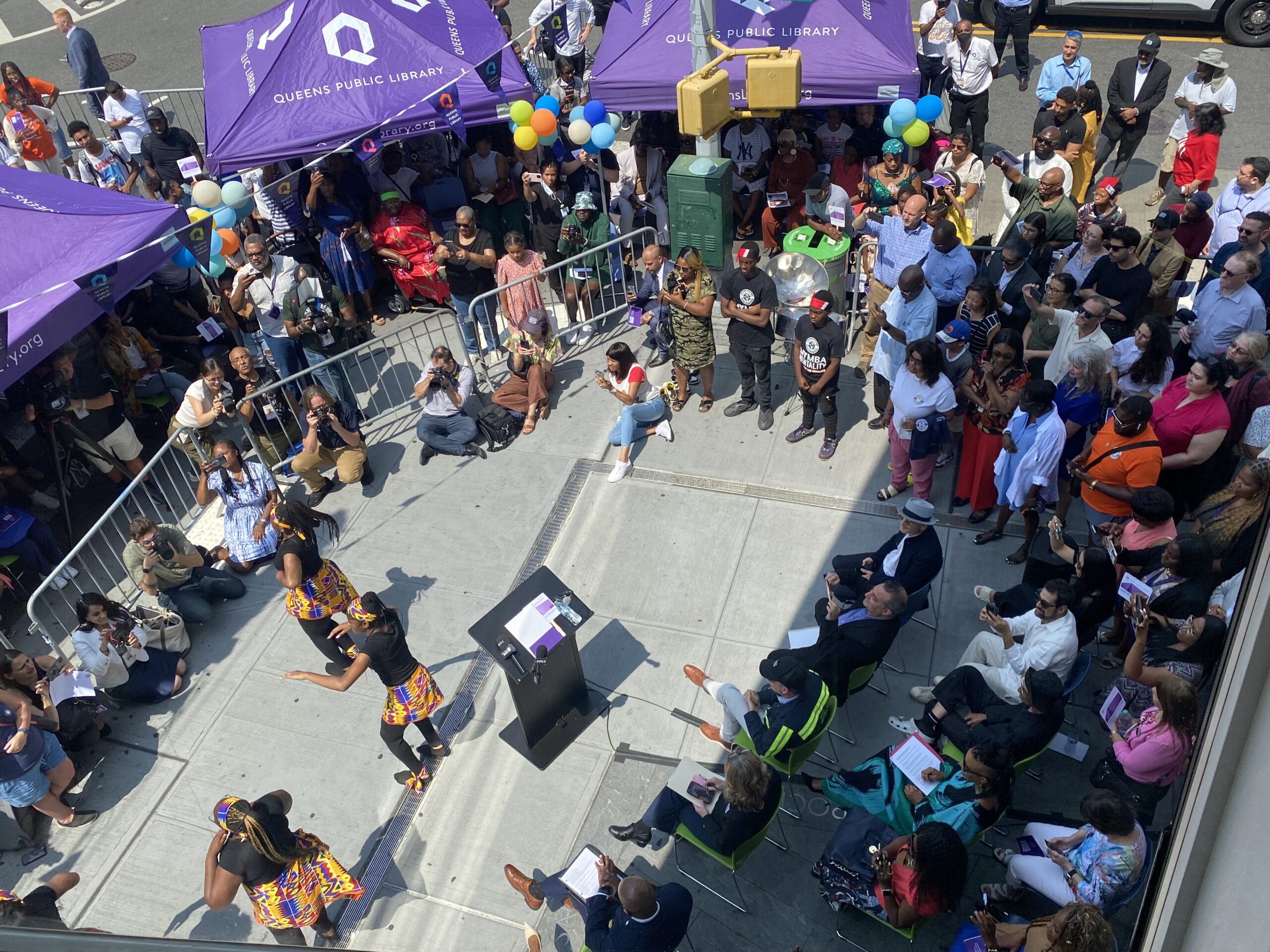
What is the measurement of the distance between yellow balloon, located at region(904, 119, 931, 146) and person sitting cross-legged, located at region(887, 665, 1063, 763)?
6.42 metres

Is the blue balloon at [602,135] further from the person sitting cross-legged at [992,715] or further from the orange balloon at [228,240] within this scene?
the person sitting cross-legged at [992,715]

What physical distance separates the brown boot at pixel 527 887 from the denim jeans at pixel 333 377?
4993mm

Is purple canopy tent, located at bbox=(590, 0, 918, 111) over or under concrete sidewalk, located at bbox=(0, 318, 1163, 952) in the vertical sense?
over

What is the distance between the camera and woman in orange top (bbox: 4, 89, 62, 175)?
40.1ft

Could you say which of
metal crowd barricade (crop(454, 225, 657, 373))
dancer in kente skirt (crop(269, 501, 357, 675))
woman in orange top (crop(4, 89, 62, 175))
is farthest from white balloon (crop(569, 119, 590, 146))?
woman in orange top (crop(4, 89, 62, 175))

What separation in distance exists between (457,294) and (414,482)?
7.87 feet

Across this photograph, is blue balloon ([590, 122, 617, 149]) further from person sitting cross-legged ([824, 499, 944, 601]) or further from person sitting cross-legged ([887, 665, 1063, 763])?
→ person sitting cross-legged ([887, 665, 1063, 763])

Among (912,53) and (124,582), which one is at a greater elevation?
(912,53)

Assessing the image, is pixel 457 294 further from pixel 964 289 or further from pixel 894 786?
pixel 894 786

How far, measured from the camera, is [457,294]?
1023 centimetres

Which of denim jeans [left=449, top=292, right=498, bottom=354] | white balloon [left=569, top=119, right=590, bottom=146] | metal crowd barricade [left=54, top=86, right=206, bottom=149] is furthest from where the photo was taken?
metal crowd barricade [left=54, top=86, right=206, bottom=149]

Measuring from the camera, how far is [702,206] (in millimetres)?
9578

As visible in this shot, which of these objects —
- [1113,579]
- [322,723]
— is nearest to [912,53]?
[1113,579]

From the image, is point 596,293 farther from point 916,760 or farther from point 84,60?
point 84,60
